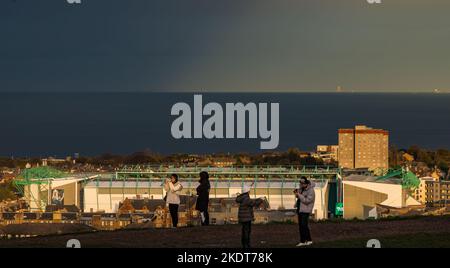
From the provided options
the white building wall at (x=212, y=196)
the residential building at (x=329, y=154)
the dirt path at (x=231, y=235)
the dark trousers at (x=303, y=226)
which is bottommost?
the white building wall at (x=212, y=196)

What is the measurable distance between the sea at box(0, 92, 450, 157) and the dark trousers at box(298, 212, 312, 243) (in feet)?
116

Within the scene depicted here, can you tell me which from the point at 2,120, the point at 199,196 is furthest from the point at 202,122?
the point at 2,120

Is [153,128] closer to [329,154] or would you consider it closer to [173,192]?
[329,154]

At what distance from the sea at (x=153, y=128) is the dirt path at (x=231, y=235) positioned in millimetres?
33048

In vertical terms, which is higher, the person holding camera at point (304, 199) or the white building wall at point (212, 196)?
the person holding camera at point (304, 199)

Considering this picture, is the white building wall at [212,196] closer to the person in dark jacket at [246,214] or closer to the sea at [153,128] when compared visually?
the person in dark jacket at [246,214]

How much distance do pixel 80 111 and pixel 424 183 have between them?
8444 cm

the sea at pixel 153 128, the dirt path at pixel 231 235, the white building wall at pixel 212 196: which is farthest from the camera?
the sea at pixel 153 128

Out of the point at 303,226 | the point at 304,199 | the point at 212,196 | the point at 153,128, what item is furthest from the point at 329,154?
the point at 153,128

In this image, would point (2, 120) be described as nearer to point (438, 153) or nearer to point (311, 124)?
point (311, 124)

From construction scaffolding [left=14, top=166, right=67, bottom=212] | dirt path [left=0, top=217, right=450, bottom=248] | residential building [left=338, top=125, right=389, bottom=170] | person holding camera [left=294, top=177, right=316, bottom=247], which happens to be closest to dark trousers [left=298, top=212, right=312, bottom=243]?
person holding camera [left=294, top=177, right=316, bottom=247]

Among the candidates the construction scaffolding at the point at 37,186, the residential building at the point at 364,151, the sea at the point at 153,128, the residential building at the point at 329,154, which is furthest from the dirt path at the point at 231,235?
the sea at the point at 153,128

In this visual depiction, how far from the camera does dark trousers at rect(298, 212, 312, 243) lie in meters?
14.6

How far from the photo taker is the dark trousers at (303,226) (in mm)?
14645
